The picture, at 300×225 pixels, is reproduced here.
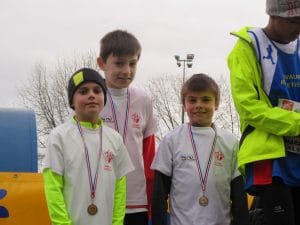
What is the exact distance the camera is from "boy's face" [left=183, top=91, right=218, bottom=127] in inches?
129

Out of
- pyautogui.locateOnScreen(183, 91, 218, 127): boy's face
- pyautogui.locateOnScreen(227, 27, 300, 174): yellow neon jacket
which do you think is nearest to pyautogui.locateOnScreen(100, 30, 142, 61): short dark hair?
pyautogui.locateOnScreen(183, 91, 218, 127): boy's face

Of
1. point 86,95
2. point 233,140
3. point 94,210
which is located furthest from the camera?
point 233,140

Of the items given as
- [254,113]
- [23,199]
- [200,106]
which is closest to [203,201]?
[200,106]

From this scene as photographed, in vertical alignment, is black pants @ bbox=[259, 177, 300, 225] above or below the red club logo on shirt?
below

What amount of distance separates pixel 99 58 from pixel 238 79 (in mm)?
1212

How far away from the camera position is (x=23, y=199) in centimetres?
362

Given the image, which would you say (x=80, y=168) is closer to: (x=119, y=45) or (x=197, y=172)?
(x=197, y=172)

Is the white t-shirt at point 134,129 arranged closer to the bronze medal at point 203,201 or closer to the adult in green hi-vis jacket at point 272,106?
the bronze medal at point 203,201

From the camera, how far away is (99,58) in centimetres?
350

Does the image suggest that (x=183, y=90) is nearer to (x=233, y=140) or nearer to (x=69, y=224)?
(x=233, y=140)

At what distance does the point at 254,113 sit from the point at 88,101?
3.44ft

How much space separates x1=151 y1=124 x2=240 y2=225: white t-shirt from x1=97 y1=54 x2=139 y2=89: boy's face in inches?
19.0

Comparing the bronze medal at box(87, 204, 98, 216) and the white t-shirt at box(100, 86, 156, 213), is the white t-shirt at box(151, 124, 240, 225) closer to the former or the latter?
the white t-shirt at box(100, 86, 156, 213)

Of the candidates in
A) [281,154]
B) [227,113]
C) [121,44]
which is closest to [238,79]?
[281,154]
